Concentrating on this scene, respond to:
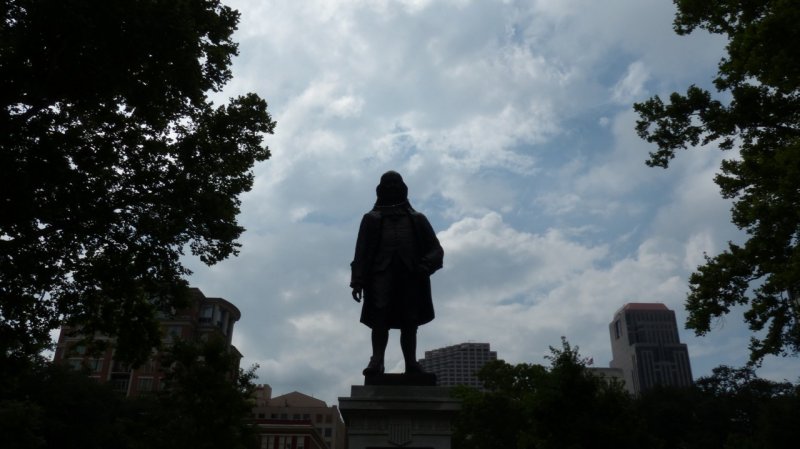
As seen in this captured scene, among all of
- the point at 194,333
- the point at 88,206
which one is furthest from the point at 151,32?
the point at 194,333

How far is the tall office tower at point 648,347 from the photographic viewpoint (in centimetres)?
17150

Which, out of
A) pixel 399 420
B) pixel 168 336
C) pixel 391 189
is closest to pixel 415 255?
pixel 391 189

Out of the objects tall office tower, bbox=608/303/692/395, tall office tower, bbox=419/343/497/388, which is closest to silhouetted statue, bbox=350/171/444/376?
tall office tower, bbox=419/343/497/388

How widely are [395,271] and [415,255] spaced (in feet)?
1.28

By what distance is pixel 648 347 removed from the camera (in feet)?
568

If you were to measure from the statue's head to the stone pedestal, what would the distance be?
3.10 meters

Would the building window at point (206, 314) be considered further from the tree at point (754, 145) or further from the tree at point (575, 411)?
the tree at point (754, 145)

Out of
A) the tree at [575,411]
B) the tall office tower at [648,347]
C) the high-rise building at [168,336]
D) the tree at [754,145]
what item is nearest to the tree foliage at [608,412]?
the tree at [575,411]

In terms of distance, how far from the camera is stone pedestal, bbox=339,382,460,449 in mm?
8000

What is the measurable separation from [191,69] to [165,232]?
10.9 ft

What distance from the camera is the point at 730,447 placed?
33.4m

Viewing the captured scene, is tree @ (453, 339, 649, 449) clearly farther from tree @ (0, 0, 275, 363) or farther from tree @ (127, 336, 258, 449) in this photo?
tree @ (0, 0, 275, 363)

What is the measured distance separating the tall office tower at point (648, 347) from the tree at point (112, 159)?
17115cm

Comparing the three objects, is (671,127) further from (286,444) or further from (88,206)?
(286,444)
